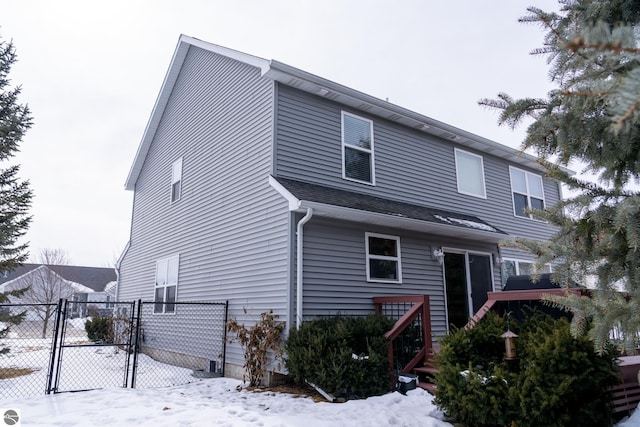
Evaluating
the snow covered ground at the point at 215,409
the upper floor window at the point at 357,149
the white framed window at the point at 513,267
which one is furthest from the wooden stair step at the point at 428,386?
the white framed window at the point at 513,267

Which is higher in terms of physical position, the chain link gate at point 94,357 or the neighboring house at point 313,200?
the neighboring house at point 313,200

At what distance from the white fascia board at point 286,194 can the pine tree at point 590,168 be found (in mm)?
3906

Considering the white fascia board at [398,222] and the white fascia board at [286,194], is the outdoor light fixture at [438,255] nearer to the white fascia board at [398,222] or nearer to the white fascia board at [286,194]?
the white fascia board at [398,222]

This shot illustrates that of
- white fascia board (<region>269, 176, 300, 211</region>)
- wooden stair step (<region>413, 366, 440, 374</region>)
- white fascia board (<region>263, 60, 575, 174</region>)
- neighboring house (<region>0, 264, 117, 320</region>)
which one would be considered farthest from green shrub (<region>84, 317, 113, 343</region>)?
wooden stair step (<region>413, 366, 440, 374</region>)

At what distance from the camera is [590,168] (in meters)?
3.24

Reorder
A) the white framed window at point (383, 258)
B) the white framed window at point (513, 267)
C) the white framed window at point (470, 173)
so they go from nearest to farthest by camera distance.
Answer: the white framed window at point (383, 258), the white framed window at point (513, 267), the white framed window at point (470, 173)

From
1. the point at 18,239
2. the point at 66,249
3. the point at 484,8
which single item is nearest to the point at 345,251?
the point at 484,8

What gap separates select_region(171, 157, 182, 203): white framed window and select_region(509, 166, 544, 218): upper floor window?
9.62 metres

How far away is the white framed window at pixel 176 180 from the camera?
38.7 feet

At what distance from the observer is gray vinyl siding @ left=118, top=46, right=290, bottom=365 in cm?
796

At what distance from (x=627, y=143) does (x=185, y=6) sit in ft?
36.9

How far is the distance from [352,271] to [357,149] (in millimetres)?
2825

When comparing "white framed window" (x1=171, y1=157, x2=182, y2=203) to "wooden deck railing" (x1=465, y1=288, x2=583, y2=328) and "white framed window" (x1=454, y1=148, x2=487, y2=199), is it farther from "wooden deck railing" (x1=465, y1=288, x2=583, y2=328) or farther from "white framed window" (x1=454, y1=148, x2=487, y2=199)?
"wooden deck railing" (x1=465, y1=288, x2=583, y2=328)

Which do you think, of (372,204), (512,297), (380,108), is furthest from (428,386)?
(380,108)
